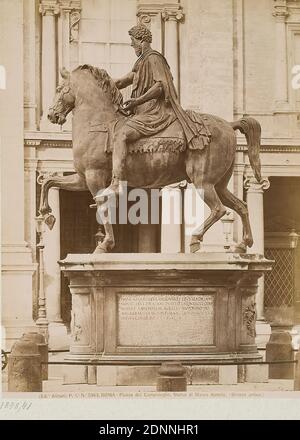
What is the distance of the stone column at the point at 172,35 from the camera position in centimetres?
3366

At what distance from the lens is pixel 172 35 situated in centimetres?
3369

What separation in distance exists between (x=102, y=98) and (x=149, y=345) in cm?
323

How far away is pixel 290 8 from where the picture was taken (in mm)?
34031

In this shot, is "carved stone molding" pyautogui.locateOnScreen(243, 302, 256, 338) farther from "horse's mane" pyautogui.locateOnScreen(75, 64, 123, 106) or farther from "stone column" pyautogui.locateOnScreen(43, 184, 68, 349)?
"stone column" pyautogui.locateOnScreen(43, 184, 68, 349)

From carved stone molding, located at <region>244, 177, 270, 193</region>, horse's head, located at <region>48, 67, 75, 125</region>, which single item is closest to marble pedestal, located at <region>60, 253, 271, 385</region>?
horse's head, located at <region>48, 67, 75, 125</region>

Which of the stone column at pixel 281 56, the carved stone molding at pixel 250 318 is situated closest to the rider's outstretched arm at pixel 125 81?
the carved stone molding at pixel 250 318

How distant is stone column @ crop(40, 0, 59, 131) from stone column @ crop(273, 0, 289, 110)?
4.50 m

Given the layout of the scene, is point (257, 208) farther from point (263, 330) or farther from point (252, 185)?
point (263, 330)

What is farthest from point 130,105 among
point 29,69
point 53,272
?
point 29,69

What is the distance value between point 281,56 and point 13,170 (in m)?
5.94

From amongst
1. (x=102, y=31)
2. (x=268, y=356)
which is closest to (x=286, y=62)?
(x=102, y=31)

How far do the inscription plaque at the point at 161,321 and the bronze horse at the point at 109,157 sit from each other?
2.58 feet
